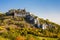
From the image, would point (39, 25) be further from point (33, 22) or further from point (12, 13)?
point (12, 13)

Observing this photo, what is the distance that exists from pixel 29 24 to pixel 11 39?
119 ft

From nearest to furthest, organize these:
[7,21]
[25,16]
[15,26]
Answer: [15,26] < [7,21] < [25,16]

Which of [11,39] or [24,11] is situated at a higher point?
[24,11]

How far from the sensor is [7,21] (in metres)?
66.9

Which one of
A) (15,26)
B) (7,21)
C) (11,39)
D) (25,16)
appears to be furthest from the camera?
(25,16)

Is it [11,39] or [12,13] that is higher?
[12,13]

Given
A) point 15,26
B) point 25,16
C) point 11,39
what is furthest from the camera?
point 25,16

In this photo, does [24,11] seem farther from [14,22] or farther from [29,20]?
[14,22]

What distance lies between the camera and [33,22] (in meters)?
70.0

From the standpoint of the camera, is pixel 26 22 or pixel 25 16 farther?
pixel 25 16

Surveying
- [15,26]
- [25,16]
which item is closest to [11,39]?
[15,26]

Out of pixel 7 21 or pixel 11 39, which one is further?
pixel 7 21

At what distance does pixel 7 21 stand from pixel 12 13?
10113mm

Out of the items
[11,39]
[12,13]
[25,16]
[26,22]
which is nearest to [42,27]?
[26,22]
